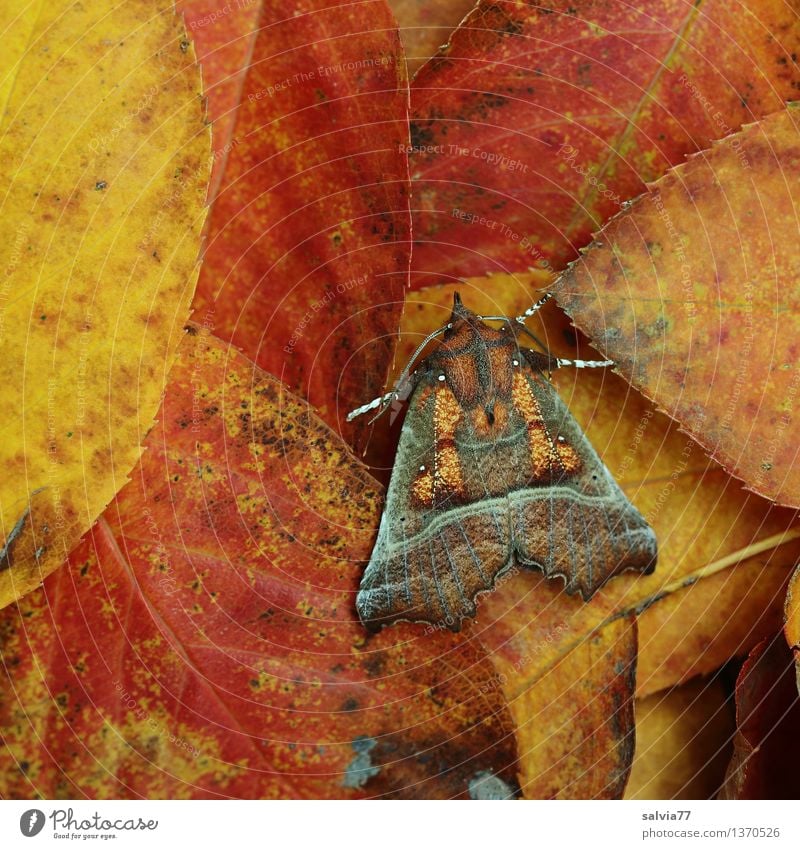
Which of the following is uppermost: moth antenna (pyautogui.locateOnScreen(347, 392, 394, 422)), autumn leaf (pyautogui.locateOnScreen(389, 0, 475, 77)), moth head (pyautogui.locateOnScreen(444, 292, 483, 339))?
autumn leaf (pyautogui.locateOnScreen(389, 0, 475, 77))

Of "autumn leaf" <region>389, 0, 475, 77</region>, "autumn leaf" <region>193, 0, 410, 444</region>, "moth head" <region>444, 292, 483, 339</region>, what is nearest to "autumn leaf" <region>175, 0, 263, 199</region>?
"autumn leaf" <region>193, 0, 410, 444</region>

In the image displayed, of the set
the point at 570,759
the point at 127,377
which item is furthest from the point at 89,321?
the point at 570,759

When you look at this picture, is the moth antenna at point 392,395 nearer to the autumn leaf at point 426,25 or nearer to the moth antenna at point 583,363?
the moth antenna at point 583,363

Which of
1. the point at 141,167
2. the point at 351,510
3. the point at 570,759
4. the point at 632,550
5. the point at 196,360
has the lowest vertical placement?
the point at 570,759

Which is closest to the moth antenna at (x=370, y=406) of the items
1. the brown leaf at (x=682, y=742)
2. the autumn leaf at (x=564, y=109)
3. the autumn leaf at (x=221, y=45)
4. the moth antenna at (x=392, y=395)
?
the moth antenna at (x=392, y=395)

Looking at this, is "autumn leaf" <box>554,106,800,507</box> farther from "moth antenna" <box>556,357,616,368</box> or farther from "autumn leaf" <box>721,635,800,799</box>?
"autumn leaf" <box>721,635,800,799</box>

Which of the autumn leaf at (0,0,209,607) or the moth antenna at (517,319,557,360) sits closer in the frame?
the autumn leaf at (0,0,209,607)
